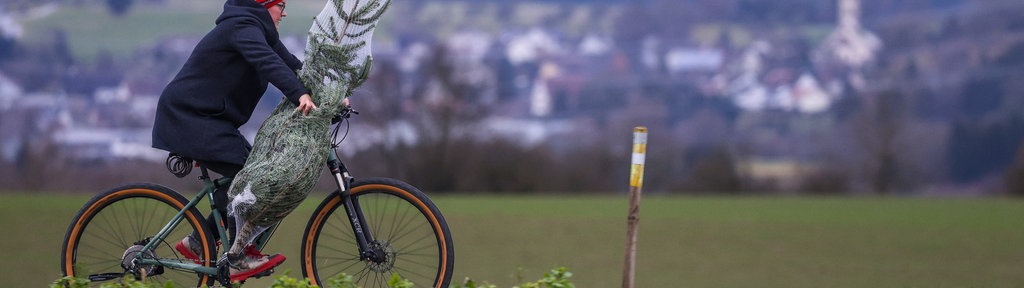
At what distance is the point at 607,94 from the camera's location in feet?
377

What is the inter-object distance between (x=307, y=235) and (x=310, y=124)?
0.58 meters

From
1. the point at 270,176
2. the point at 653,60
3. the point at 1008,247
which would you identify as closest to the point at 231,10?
the point at 270,176

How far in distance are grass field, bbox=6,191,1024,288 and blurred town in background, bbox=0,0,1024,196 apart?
1494 inches

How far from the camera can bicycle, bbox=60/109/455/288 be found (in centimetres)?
616

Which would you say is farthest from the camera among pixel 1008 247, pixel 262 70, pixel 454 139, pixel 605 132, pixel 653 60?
pixel 653 60

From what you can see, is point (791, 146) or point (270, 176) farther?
point (791, 146)

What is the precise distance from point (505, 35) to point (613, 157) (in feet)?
153

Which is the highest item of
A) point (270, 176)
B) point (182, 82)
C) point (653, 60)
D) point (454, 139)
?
point (653, 60)

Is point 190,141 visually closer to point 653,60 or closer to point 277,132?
point 277,132

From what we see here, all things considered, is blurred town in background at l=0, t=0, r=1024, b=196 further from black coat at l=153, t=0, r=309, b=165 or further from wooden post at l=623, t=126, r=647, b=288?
black coat at l=153, t=0, r=309, b=165

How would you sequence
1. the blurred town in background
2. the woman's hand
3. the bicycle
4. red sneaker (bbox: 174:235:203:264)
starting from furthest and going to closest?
the blurred town in background < red sneaker (bbox: 174:235:203:264) < the bicycle < the woman's hand

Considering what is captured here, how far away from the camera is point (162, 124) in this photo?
6.32 m

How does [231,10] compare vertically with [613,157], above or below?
below

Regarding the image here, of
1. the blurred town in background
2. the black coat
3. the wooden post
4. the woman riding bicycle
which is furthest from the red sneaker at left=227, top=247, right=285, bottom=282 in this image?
the blurred town in background
